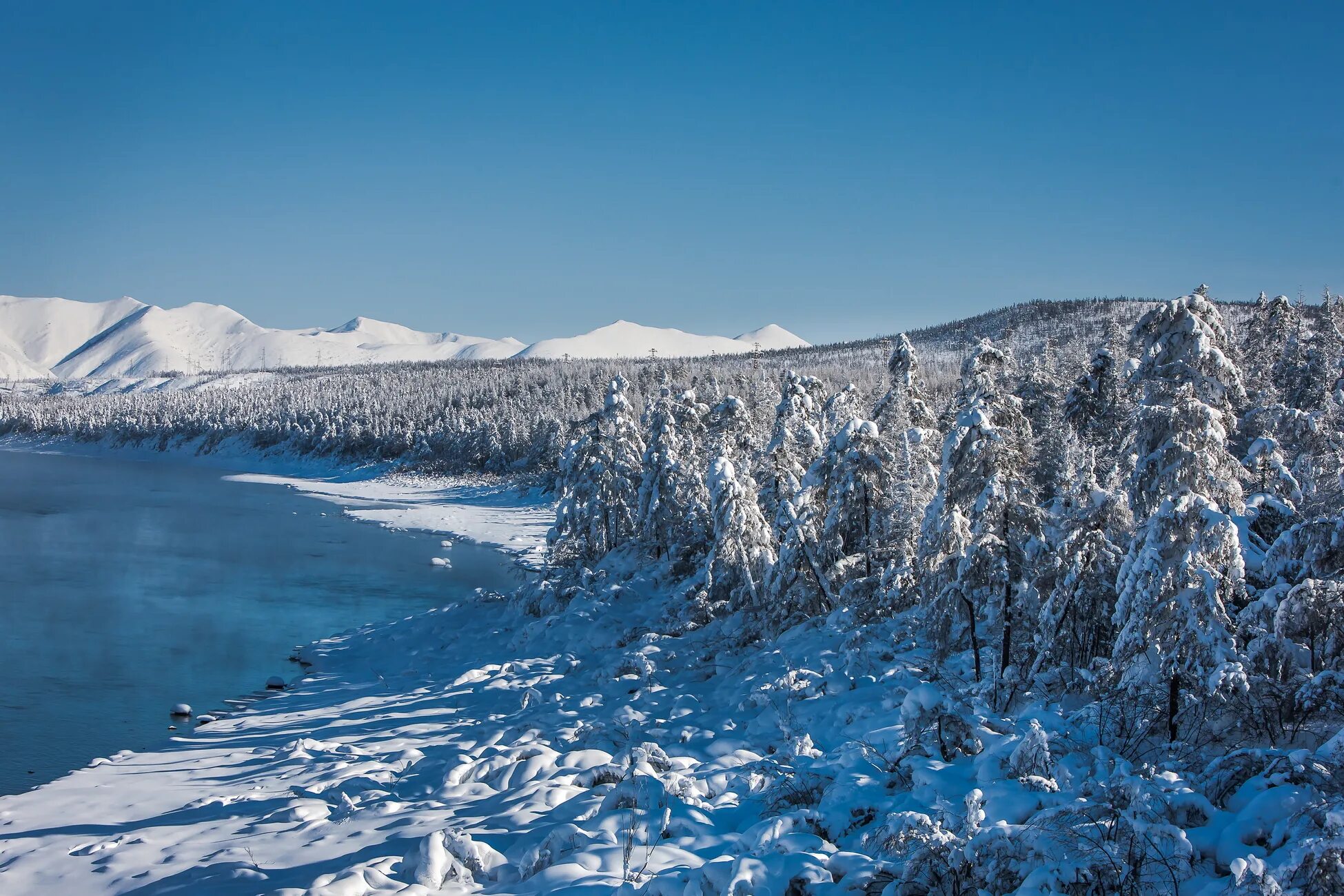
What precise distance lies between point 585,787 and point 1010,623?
833 cm

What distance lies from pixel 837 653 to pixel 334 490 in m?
85.1

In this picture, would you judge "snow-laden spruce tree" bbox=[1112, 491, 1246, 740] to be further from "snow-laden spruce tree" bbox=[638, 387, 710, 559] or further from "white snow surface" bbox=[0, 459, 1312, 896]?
"snow-laden spruce tree" bbox=[638, 387, 710, 559]

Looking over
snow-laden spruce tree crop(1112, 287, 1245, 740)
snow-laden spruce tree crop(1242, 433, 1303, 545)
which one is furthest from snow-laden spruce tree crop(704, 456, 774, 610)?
snow-laden spruce tree crop(1112, 287, 1245, 740)

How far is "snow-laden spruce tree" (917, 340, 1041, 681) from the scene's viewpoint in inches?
553

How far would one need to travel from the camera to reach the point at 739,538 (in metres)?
22.1

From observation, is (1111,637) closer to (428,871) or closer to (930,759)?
(930,759)

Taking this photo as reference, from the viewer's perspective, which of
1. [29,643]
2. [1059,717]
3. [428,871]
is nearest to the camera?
[428,871]

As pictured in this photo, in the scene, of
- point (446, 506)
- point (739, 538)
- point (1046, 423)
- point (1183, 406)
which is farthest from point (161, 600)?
point (1046, 423)

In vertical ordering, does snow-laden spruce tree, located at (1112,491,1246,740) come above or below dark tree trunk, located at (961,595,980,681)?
above

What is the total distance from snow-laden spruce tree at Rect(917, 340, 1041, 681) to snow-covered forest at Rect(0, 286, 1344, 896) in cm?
6

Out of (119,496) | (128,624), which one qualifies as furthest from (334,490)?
(128,624)

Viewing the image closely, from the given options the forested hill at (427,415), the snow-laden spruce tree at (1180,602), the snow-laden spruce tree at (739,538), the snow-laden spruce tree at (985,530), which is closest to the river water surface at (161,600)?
the snow-laden spruce tree at (739,538)

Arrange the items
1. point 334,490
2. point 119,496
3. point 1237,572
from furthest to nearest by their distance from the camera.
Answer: point 334,490 < point 119,496 < point 1237,572

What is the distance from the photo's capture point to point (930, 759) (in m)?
8.48
